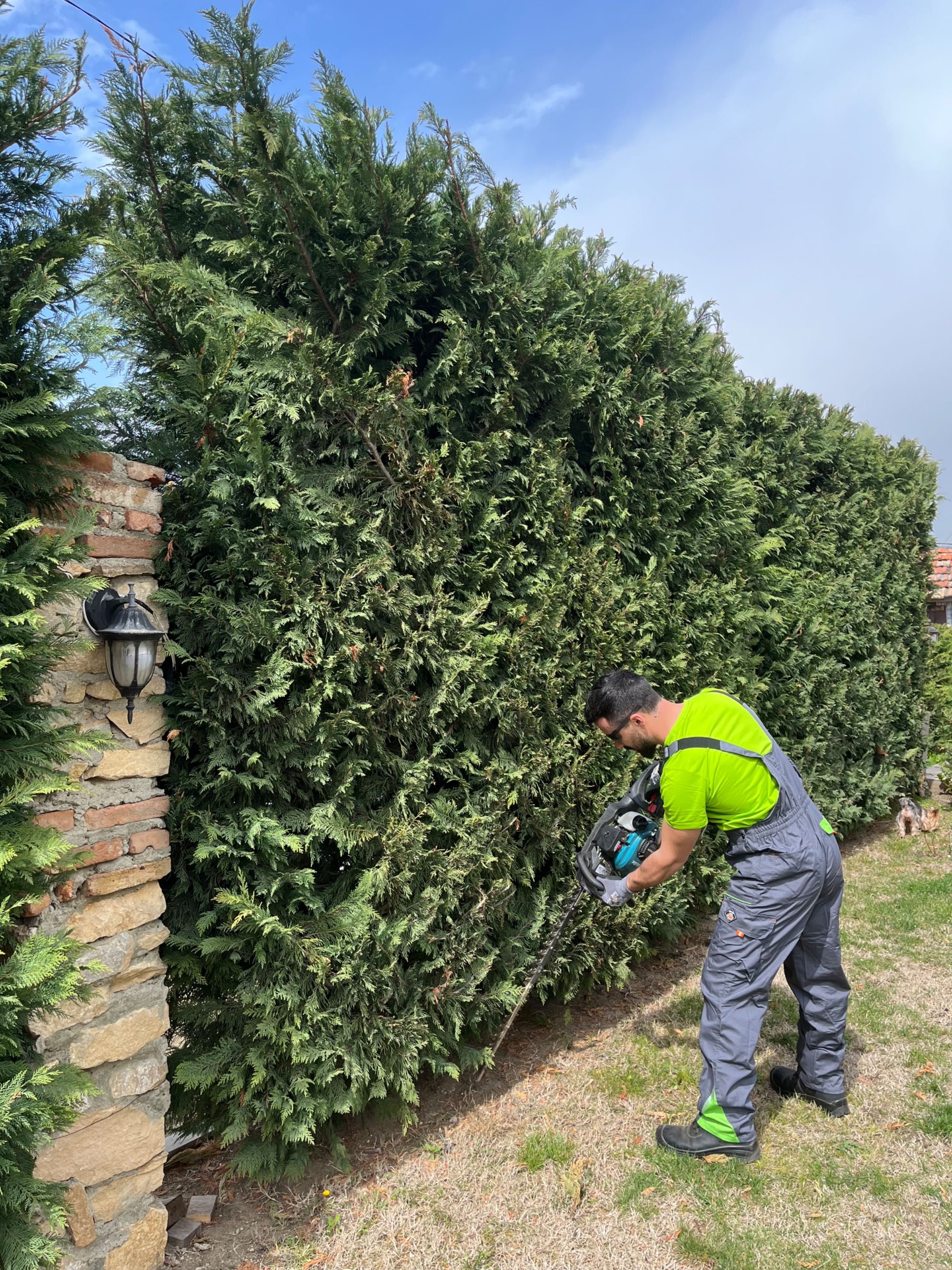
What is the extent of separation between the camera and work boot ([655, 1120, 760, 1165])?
3.13m

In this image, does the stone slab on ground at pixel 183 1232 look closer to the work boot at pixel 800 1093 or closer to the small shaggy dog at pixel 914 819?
the work boot at pixel 800 1093

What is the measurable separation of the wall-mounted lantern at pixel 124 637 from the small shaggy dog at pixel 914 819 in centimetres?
797

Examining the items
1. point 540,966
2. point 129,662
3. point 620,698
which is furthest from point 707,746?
point 129,662

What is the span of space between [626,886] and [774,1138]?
125 cm

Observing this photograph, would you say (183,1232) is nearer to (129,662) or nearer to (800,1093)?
(129,662)

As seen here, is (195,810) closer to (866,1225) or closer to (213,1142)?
(213,1142)

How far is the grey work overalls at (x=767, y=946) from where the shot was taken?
3143 millimetres

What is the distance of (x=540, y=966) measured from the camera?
3.76 meters

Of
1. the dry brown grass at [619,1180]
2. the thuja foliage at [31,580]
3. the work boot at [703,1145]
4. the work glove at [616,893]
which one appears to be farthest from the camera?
the work glove at [616,893]

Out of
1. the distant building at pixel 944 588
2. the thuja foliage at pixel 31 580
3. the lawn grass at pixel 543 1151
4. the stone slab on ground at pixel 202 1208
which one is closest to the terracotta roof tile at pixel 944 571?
the distant building at pixel 944 588

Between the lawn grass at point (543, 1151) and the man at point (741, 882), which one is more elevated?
the man at point (741, 882)

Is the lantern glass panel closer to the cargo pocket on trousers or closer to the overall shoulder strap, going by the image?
the overall shoulder strap

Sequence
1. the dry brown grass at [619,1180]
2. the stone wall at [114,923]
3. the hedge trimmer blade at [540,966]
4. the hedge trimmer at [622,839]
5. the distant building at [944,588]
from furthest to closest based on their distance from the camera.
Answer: the distant building at [944,588]
the hedge trimmer blade at [540,966]
the hedge trimmer at [622,839]
the dry brown grass at [619,1180]
the stone wall at [114,923]

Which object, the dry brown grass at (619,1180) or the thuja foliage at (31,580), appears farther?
the dry brown grass at (619,1180)
